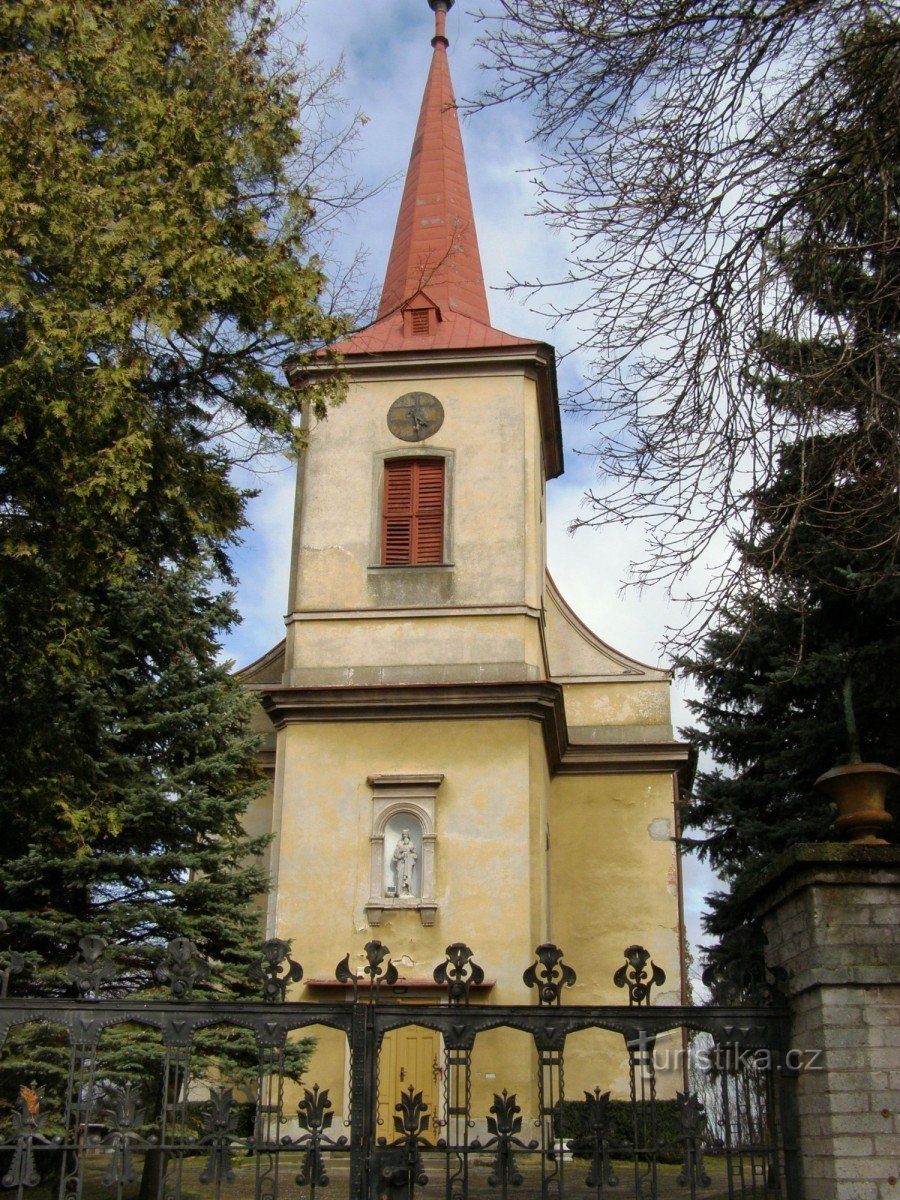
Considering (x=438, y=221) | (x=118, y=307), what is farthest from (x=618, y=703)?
(x=118, y=307)

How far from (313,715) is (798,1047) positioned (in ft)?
40.5

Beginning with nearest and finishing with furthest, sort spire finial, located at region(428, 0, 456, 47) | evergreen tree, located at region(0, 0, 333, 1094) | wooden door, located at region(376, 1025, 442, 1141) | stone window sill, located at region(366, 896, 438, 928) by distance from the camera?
evergreen tree, located at region(0, 0, 333, 1094) < wooden door, located at region(376, 1025, 442, 1141) < stone window sill, located at region(366, 896, 438, 928) < spire finial, located at region(428, 0, 456, 47)

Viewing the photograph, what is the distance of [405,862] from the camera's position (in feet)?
55.5

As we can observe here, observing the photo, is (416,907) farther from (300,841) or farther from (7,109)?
(7,109)

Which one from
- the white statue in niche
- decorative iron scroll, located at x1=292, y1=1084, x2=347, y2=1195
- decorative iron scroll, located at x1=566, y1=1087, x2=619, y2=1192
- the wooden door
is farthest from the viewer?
the white statue in niche

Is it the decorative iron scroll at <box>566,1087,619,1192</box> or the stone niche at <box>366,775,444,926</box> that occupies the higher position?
the stone niche at <box>366,775,444,926</box>

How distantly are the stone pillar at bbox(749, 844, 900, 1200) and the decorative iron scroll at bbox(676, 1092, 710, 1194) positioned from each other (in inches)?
17.8

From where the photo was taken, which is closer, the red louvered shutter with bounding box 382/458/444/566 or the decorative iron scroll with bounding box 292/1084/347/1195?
the decorative iron scroll with bounding box 292/1084/347/1195

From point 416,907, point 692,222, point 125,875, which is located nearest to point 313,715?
point 416,907

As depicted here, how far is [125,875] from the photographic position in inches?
506

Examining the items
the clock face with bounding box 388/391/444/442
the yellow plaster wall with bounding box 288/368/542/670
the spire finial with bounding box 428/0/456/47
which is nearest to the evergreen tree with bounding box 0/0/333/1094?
the yellow plaster wall with bounding box 288/368/542/670

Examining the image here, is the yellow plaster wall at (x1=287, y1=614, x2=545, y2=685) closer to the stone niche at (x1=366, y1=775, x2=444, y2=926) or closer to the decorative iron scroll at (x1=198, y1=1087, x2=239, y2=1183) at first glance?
the stone niche at (x1=366, y1=775, x2=444, y2=926)

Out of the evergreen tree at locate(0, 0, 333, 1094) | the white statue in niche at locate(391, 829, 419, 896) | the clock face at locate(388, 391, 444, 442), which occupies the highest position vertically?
the clock face at locate(388, 391, 444, 442)

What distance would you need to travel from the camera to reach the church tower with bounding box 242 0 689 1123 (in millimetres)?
16672
